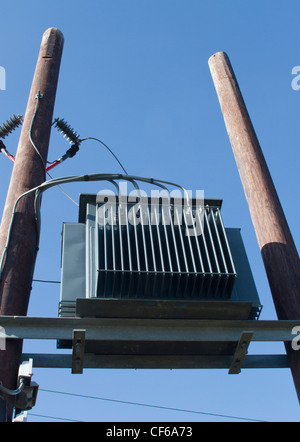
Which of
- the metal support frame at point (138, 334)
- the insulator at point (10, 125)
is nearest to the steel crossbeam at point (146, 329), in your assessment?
the metal support frame at point (138, 334)

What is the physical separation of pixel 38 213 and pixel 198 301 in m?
1.24

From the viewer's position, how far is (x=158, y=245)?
12.0 ft

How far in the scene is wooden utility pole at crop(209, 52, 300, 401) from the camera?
3.55 m

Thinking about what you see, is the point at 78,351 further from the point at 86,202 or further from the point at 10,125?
the point at 10,125

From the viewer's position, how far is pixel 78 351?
3.17 metres

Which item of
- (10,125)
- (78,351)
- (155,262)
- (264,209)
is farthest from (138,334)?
(10,125)

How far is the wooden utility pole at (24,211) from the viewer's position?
306 cm

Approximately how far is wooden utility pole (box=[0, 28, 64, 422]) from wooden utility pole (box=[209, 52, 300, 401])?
1.50m

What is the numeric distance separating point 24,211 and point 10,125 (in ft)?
4.96

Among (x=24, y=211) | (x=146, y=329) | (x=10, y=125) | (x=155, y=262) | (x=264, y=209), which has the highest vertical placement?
(x=10, y=125)

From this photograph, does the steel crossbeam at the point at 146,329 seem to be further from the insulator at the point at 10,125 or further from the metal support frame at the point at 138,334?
the insulator at the point at 10,125

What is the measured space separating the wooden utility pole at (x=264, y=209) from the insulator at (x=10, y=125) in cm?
180

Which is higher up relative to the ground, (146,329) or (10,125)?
(10,125)
